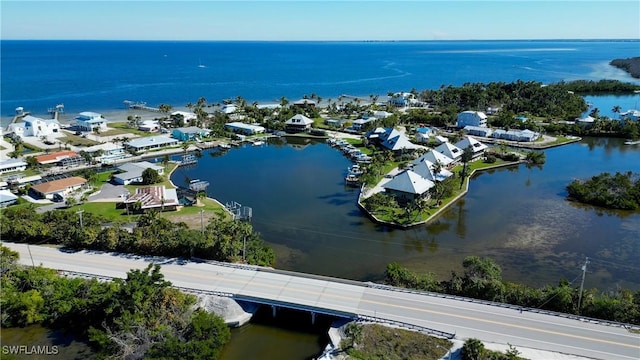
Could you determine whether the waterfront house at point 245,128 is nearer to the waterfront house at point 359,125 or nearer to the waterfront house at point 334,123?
the waterfront house at point 334,123

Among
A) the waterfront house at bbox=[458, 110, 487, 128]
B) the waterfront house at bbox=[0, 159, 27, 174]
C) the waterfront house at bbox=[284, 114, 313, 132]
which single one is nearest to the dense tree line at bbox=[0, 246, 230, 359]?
the waterfront house at bbox=[0, 159, 27, 174]

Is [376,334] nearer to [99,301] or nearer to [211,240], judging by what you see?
[211,240]

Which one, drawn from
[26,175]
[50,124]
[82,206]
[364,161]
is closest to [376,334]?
[82,206]

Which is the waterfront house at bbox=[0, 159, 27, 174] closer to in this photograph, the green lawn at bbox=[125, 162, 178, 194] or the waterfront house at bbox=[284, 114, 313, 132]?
the green lawn at bbox=[125, 162, 178, 194]

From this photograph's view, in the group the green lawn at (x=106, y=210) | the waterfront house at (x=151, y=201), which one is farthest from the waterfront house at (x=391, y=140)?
the green lawn at (x=106, y=210)

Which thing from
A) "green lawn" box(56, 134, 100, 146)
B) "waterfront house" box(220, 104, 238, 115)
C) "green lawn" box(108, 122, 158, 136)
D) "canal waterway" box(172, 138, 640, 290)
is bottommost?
"canal waterway" box(172, 138, 640, 290)
